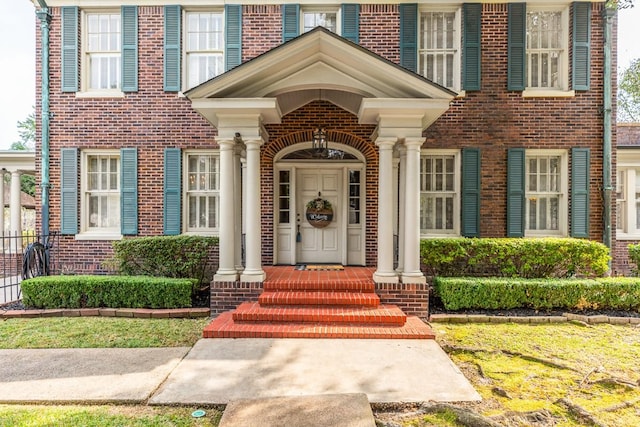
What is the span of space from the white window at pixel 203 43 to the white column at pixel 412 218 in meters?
4.64

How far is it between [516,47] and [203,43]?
254 inches

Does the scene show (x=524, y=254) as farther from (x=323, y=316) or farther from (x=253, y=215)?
(x=253, y=215)

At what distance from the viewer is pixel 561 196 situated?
759 centimetres

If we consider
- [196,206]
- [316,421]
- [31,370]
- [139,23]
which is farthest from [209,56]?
[316,421]

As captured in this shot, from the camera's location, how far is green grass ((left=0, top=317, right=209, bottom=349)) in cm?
464

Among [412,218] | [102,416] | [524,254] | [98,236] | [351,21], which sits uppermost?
[351,21]

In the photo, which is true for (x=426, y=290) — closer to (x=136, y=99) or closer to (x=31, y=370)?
(x=31, y=370)

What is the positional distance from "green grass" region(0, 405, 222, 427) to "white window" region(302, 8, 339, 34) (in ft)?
23.7

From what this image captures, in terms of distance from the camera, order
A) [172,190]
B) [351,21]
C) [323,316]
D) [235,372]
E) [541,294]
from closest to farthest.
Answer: [235,372]
[323,316]
[541,294]
[351,21]
[172,190]

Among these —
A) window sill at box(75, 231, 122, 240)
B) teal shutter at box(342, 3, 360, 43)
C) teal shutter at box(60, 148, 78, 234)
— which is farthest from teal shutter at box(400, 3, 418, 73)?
teal shutter at box(60, 148, 78, 234)

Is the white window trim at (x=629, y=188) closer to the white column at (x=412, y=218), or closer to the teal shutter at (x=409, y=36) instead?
the teal shutter at (x=409, y=36)

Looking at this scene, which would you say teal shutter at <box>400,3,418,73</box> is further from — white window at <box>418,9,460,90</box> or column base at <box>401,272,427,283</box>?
column base at <box>401,272,427,283</box>

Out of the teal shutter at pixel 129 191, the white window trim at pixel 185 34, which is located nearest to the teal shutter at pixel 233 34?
the white window trim at pixel 185 34

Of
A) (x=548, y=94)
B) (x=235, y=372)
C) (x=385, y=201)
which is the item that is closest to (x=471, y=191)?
(x=548, y=94)
